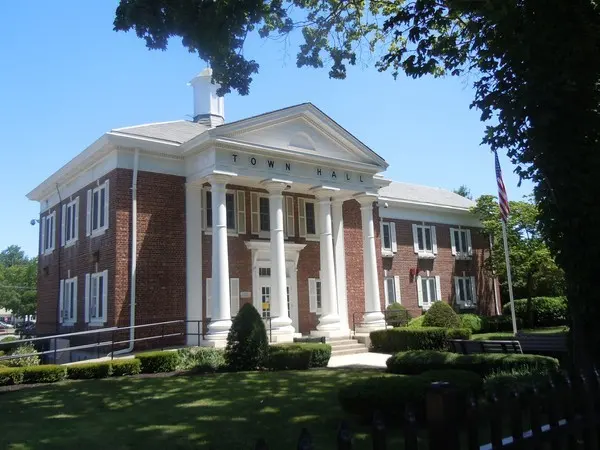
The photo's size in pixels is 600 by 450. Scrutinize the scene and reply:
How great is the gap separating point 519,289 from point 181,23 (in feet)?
118

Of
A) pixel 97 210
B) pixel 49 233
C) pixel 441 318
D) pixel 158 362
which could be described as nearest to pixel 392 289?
pixel 441 318

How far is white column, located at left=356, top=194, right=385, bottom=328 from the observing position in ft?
77.2

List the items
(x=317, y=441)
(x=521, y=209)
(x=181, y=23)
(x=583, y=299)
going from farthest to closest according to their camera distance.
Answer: (x=521, y=209) < (x=181, y=23) < (x=317, y=441) < (x=583, y=299)

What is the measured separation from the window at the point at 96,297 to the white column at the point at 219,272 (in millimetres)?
4192

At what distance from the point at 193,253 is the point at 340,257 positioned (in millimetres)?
7187

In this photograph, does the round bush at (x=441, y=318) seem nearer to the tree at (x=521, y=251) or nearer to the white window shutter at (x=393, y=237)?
the white window shutter at (x=393, y=237)

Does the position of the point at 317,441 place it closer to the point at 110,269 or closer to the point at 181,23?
the point at 181,23

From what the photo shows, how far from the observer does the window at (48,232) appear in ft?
88.0

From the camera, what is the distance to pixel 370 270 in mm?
24000

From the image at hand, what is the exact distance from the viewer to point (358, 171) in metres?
24.1

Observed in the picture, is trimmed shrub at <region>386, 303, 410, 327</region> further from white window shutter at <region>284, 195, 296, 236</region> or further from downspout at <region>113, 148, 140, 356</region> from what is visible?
downspout at <region>113, 148, 140, 356</region>

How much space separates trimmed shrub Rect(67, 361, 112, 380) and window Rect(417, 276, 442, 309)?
69.9ft

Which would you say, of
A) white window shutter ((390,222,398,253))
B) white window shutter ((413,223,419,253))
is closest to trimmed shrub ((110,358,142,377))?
white window shutter ((390,222,398,253))

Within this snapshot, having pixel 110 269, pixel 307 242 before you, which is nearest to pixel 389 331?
pixel 307 242
